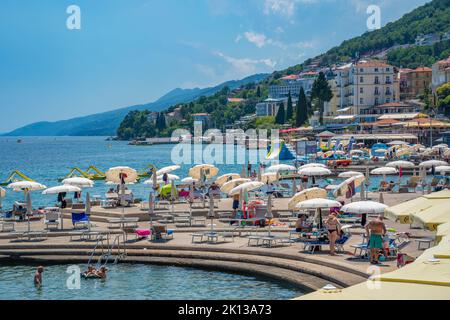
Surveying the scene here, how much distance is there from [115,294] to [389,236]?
665cm

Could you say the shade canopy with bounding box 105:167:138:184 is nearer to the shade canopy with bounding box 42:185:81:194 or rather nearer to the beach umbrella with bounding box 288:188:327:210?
the shade canopy with bounding box 42:185:81:194

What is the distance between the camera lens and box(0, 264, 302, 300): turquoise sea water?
17.0 metres

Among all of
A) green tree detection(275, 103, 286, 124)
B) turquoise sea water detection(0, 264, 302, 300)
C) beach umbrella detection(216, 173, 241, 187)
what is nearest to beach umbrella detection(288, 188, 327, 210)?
turquoise sea water detection(0, 264, 302, 300)

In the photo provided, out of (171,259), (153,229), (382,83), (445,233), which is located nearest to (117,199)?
(153,229)

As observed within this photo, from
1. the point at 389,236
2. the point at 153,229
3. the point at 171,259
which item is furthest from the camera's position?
the point at 153,229

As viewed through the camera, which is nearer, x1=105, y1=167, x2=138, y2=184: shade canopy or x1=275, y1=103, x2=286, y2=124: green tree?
x1=105, y1=167, x2=138, y2=184: shade canopy

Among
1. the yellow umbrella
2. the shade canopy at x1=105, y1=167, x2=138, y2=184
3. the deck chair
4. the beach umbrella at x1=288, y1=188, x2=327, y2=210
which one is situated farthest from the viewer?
the shade canopy at x1=105, y1=167, x2=138, y2=184

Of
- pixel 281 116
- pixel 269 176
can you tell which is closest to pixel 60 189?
pixel 269 176

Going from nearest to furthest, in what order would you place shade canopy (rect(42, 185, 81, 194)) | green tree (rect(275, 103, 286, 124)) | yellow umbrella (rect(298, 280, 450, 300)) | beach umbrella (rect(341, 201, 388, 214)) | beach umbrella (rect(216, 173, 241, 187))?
yellow umbrella (rect(298, 280, 450, 300)) → beach umbrella (rect(341, 201, 388, 214)) → shade canopy (rect(42, 185, 81, 194)) → beach umbrella (rect(216, 173, 241, 187)) → green tree (rect(275, 103, 286, 124))

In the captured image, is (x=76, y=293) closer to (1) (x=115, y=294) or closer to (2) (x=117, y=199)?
(1) (x=115, y=294)

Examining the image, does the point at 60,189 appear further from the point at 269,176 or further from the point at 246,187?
the point at 269,176

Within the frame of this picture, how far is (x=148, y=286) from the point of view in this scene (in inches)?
706
